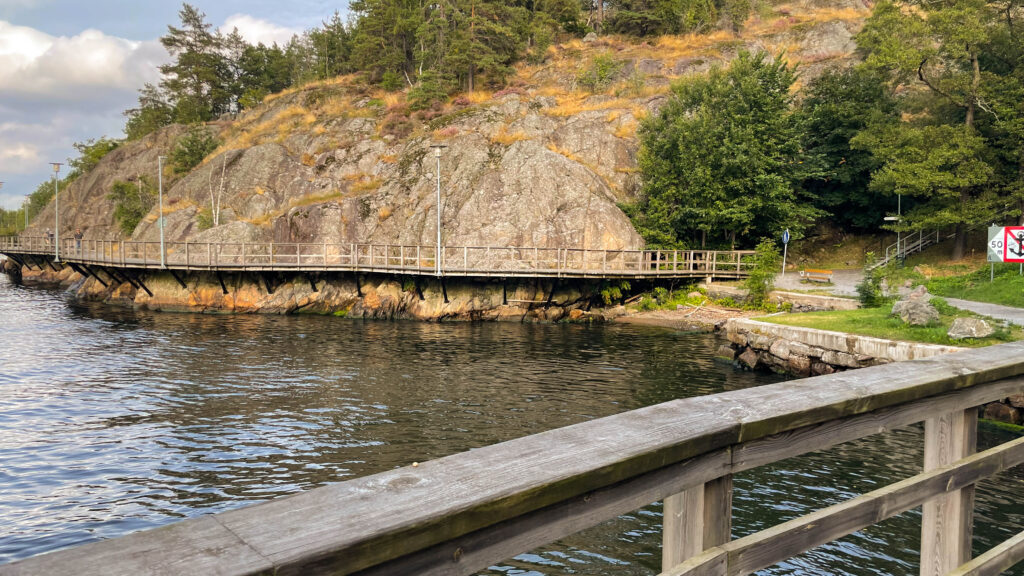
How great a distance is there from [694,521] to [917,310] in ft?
61.8

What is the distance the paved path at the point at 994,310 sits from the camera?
18.1 m

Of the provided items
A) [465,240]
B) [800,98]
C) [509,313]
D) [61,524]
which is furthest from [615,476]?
[800,98]

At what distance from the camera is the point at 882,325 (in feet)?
59.7

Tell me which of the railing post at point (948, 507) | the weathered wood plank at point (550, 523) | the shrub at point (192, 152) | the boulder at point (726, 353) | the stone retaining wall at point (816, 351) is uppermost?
the shrub at point (192, 152)

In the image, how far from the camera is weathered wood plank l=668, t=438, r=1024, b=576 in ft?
7.20

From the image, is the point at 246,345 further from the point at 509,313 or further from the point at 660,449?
the point at 660,449

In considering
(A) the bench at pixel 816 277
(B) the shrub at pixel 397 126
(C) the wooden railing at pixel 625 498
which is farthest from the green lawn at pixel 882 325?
(B) the shrub at pixel 397 126

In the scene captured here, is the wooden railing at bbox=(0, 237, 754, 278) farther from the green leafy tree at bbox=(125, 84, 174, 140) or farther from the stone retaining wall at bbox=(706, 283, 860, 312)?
the green leafy tree at bbox=(125, 84, 174, 140)

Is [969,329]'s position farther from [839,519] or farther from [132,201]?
[132,201]

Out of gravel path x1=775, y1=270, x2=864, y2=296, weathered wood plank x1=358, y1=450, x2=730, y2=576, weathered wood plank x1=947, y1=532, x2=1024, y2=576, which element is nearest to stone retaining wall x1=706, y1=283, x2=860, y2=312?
gravel path x1=775, y1=270, x2=864, y2=296

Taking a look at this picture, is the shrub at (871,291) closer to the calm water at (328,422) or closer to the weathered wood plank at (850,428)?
the calm water at (328,422)

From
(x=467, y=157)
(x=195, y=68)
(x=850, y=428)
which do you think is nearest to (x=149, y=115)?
(x=195, y=68)

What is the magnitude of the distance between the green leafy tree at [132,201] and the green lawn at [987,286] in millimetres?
59743

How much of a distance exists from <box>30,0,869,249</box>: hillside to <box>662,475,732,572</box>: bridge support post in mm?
37028
